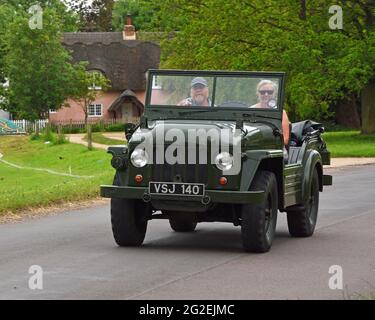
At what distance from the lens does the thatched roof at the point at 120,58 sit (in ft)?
293

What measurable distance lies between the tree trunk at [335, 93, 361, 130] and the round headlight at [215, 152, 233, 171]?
5548cm

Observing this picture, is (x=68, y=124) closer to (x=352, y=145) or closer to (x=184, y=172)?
(x=352, y=145)

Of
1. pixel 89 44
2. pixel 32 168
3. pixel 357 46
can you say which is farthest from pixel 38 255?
pixel 89 44

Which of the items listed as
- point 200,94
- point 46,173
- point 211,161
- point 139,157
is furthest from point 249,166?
point 46,173

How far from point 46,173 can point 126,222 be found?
24.8 meters

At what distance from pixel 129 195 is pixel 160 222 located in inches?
153

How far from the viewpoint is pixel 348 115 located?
67.7 meters

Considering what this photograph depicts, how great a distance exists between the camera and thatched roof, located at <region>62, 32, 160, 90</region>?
89.2 meters

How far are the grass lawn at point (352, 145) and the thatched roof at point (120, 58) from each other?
3826 centimetres

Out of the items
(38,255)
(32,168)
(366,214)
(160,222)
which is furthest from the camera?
(32,168)

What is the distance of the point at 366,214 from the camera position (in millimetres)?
17328

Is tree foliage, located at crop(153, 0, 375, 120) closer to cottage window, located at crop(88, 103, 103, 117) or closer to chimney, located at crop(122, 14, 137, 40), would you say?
cottage window, located at crop(88, 103, 103, 117)

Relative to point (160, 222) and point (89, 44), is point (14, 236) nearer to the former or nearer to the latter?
point (160, 222)

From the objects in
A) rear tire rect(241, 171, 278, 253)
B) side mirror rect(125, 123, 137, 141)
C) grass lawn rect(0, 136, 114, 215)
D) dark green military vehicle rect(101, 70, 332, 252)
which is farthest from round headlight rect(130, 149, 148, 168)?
grass lawn rect(0, 136, 114, 215)
